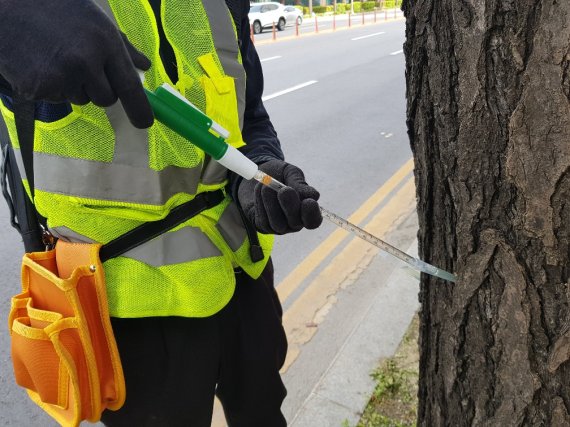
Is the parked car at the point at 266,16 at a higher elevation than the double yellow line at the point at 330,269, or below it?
higher

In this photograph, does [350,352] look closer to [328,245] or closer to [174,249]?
[328,245]

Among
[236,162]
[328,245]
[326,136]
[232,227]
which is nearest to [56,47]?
[236,162]

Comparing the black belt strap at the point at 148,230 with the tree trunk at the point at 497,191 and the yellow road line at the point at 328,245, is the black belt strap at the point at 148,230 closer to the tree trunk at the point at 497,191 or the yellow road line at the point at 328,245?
the tree trunk at the point at 497,191

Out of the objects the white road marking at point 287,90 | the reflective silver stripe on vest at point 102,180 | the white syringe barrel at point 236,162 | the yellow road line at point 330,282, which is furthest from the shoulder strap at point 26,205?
the white road marking at point 287,90

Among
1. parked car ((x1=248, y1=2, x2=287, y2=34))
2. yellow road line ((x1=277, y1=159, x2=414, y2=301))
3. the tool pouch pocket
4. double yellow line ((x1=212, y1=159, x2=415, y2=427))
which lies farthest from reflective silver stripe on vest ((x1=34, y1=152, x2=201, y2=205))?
parked car ((x1=248, y1=2, x2=287, y2=34))

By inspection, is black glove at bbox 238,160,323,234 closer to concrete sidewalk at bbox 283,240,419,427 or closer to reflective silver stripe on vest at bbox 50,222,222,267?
reflective silver stripe on vest at bbox 50,222,222,267

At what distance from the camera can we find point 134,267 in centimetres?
111

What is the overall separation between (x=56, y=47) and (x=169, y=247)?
488mm

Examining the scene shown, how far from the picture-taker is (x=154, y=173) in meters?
1.05

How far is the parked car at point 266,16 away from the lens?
20.6m

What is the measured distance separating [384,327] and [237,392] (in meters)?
1.37

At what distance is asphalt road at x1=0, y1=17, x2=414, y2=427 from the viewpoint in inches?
134

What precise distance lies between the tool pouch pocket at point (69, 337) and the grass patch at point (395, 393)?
129cm

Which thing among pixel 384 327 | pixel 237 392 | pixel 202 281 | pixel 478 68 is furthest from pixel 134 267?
pixel 384 327
